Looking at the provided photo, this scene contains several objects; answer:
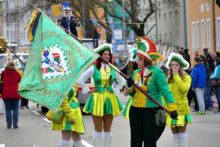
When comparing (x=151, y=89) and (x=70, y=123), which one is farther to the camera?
(x=70, y=123)

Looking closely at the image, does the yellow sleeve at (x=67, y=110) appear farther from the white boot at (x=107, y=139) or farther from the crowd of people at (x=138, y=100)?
the white boot at (x=107, y=139)

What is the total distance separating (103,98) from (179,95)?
4.01ft

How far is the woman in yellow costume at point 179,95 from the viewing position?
13305 millimetres

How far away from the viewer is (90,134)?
742 inches

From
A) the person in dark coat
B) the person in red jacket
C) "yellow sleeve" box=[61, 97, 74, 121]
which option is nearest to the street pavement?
the person in red jacket

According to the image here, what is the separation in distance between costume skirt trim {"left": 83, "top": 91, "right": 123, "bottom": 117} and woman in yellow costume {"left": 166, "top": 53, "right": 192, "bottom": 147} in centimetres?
89

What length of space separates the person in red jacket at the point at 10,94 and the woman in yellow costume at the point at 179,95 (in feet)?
28.3

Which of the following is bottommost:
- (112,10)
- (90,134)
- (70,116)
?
(90,134)

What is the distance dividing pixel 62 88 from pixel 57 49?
1.76ft

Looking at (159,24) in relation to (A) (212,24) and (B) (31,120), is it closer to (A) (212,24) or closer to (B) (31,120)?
(A) (212,24)

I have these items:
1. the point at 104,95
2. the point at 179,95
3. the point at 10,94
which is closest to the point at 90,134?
the point at 10,94

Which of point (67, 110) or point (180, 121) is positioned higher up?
point (67, 110)

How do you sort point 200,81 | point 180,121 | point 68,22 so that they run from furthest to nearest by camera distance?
point 200,81, point 68,22, point 180,121

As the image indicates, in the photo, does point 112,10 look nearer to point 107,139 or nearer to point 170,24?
point 170,24
